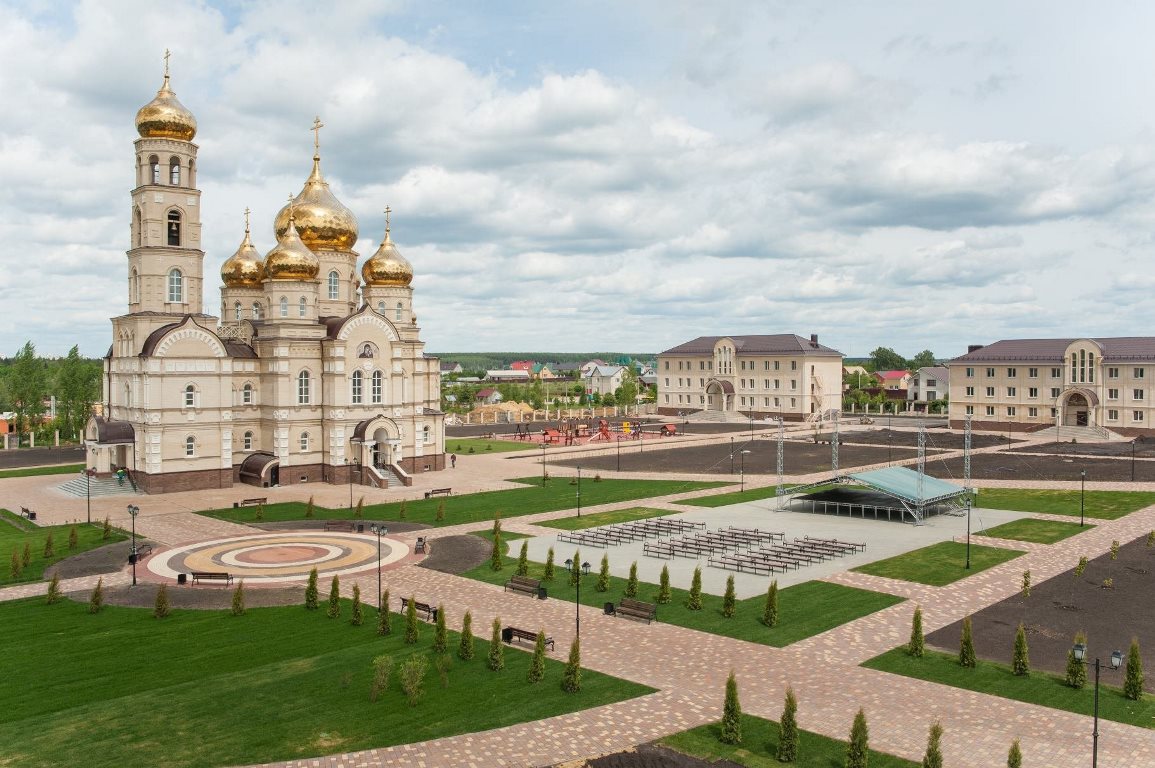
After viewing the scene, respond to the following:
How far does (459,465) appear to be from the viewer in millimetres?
61156

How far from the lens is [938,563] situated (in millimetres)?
31234

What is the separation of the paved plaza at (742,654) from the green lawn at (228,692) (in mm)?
900

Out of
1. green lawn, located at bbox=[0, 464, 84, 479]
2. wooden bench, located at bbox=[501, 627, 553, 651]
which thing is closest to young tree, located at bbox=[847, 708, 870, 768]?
wooden bench, located at bbox=[501, 627, 553, 651]

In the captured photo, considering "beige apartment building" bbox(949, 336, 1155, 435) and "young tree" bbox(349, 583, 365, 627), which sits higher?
"beige apartment building" bbox(949, 336, 1155, 435)

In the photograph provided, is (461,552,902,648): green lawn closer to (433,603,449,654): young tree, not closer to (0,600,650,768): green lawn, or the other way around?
(0,600,650,768): green lawn

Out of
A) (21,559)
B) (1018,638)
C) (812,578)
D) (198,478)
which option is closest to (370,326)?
(198,478)

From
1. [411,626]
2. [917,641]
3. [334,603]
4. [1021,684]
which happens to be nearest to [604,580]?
[411,626]

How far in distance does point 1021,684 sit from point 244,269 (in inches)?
1937

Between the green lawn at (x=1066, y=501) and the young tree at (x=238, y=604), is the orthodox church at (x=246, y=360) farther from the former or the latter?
the green lawn at (x=1066, y=501)

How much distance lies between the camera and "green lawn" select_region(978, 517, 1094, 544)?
35.4 meters

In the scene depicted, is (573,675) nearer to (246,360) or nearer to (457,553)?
(457,553)

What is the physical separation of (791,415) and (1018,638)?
8011 cm

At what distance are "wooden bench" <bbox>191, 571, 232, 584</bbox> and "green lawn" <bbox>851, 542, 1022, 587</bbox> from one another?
2063 cm

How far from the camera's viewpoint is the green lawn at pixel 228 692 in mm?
16719
